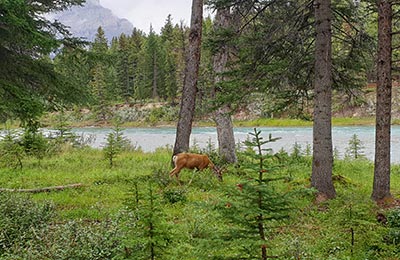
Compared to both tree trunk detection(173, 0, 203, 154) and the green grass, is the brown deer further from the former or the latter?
tree trunk detection(173, 0, 203, 154)

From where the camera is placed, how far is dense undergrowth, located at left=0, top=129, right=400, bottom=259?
119 inches

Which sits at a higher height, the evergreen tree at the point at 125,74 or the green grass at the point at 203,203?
the evergreen tree at the point at 125,74

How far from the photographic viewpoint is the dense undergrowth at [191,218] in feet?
9.92

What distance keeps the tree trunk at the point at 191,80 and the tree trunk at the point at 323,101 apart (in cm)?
396

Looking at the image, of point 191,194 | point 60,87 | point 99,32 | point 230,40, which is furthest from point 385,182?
point 99,32

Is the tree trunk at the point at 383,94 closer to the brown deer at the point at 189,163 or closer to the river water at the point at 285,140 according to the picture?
the brown deer at the point at 189,163

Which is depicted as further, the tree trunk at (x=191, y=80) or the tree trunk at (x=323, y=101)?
the tree trunk at (x=191, y=80)

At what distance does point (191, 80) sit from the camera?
11414 mm

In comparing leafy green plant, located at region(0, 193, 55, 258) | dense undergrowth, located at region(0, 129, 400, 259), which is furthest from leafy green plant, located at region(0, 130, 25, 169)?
leafy green plant, located at region(0, 193, 55, 258)

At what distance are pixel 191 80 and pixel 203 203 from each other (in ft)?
27.7

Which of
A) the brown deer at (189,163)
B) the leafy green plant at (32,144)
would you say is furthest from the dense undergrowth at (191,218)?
the leafy green plant at (32,144)

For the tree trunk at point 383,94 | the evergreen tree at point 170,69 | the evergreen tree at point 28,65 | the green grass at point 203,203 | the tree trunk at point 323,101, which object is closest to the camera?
the green grass at point 203,203

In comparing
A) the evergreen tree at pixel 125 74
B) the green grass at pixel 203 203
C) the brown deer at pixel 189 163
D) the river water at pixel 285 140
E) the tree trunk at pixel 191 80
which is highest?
the evergreen tree at pixel 125 74

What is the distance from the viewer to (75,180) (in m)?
10.2
